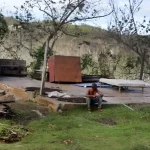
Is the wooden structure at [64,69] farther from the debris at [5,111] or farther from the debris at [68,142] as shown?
the debris at [68,142]

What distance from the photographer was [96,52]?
20.7 meters

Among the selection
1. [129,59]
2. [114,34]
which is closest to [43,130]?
[114,34]

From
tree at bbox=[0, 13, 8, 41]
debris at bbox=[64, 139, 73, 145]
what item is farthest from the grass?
tree at bbox=[0, 13, 8, 41]

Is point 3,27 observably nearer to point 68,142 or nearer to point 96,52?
point 96,52

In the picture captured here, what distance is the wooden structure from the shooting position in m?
16.4

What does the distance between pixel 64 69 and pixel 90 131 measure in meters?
8.59

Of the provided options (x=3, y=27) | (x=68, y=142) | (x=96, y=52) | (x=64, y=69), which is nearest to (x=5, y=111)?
(x=68, y=142)

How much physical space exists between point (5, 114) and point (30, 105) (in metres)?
1.87

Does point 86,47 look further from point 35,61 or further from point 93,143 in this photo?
point 93,143

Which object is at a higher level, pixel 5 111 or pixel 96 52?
pixel 96 52

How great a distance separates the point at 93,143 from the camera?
713 centimetres

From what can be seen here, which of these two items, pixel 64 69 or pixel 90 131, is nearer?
pixel 90 131

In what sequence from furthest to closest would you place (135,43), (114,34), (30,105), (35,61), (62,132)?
1. (35,61)
2. (114,34)
3. (135,43)
4. (30,105)
5. (62,132)

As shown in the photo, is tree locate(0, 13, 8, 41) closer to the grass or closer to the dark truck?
the dark truck
